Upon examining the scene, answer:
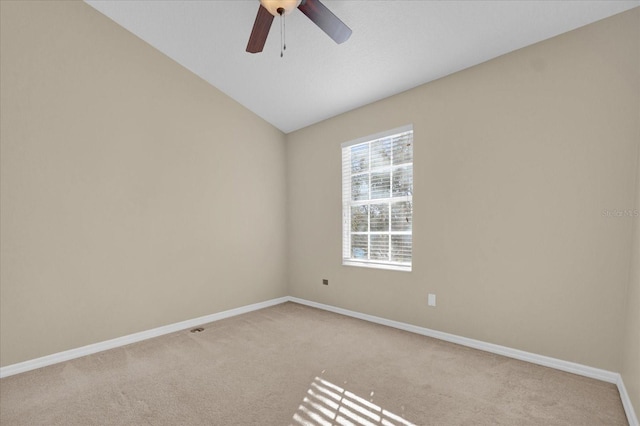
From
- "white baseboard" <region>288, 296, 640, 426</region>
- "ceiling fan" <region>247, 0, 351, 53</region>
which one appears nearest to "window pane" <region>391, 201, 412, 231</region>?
"white baseboard" <region>288, 296, 640, 426</region>

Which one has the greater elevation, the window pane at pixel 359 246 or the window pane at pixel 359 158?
the window pane at pixel 359 158

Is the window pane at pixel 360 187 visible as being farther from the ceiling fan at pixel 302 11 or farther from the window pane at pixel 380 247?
the ceiling fan at pixel 302 11

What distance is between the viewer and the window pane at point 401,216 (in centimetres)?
329

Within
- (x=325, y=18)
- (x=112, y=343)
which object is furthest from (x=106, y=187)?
(x=325, y=18)

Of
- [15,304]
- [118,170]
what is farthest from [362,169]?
[15,304]

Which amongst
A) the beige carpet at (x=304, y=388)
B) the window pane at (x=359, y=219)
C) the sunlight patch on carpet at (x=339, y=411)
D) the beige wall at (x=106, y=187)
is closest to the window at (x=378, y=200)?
the window pane at (x=359, y=219)

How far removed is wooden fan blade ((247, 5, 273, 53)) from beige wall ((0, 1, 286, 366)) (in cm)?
159

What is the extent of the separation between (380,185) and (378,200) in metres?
0.18

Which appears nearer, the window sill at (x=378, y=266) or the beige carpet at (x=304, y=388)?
the beige carpet at (x=304, y=388)

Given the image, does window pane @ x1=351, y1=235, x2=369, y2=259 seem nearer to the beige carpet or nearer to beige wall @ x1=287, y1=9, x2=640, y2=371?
beige wall @ x1=287, y1=9, x2=640, y2=371

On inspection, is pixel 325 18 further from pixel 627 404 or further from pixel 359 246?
pixel 627 404

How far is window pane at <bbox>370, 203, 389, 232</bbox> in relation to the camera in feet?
11.5

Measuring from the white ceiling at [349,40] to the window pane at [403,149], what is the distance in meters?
0.52

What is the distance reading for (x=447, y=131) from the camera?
2.91 m
